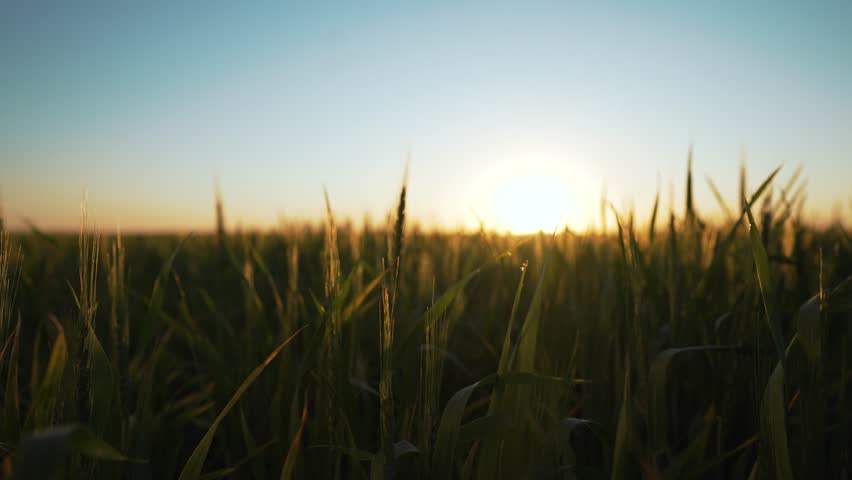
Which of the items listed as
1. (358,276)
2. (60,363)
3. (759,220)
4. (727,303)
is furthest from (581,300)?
(60,363)

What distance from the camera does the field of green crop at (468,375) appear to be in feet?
2.43

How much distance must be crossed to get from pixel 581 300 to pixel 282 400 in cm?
123

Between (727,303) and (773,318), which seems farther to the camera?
(727,303)

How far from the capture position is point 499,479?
78 centimetres

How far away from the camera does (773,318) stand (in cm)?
81

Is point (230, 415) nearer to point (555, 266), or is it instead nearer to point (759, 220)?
point (555, 266)

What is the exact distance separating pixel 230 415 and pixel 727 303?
1543 mm

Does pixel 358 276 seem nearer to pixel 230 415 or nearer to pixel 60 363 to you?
pixel 230 415

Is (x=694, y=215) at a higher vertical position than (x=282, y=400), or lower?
higher

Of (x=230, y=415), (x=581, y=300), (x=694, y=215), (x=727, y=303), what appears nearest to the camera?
(x=230, y=415)

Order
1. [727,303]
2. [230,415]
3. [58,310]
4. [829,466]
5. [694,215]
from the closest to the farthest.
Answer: [829,466] → [230,415] → [727,303] → [694,215] → [58,310]

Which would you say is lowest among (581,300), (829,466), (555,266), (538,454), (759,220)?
(829,466)

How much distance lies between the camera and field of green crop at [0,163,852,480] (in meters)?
0.74

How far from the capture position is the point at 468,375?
138cm
